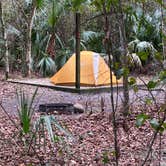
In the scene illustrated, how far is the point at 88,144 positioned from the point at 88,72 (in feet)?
15.1

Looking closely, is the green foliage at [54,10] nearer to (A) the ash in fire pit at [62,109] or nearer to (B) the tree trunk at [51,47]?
(B) the tree trunk at [51,47]

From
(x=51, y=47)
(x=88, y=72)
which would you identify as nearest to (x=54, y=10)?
(x=51, y=47)

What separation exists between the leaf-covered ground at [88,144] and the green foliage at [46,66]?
19.0ft

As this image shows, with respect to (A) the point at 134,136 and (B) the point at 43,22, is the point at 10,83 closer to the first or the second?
(B) the point at 43,22

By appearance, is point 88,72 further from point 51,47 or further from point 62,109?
point 51,47

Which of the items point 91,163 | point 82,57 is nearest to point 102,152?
point 91,163

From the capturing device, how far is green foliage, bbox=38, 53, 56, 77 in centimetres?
1280

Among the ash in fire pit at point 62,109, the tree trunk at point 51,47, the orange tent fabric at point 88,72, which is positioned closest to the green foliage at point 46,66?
the tree trunk at point 51,47

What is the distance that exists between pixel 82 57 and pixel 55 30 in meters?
4.64

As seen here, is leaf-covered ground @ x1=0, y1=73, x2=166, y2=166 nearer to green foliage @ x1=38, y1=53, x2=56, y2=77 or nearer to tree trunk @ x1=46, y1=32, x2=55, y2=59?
green foliage @ x1=38, y1=53, x2=56, y2=77

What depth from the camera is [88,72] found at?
9.53 metres

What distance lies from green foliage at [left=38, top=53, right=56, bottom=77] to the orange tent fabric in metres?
3.01

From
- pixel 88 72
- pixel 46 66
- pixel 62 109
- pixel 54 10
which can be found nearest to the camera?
pixel 62 109

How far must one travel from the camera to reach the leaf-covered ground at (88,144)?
14.3 feet
